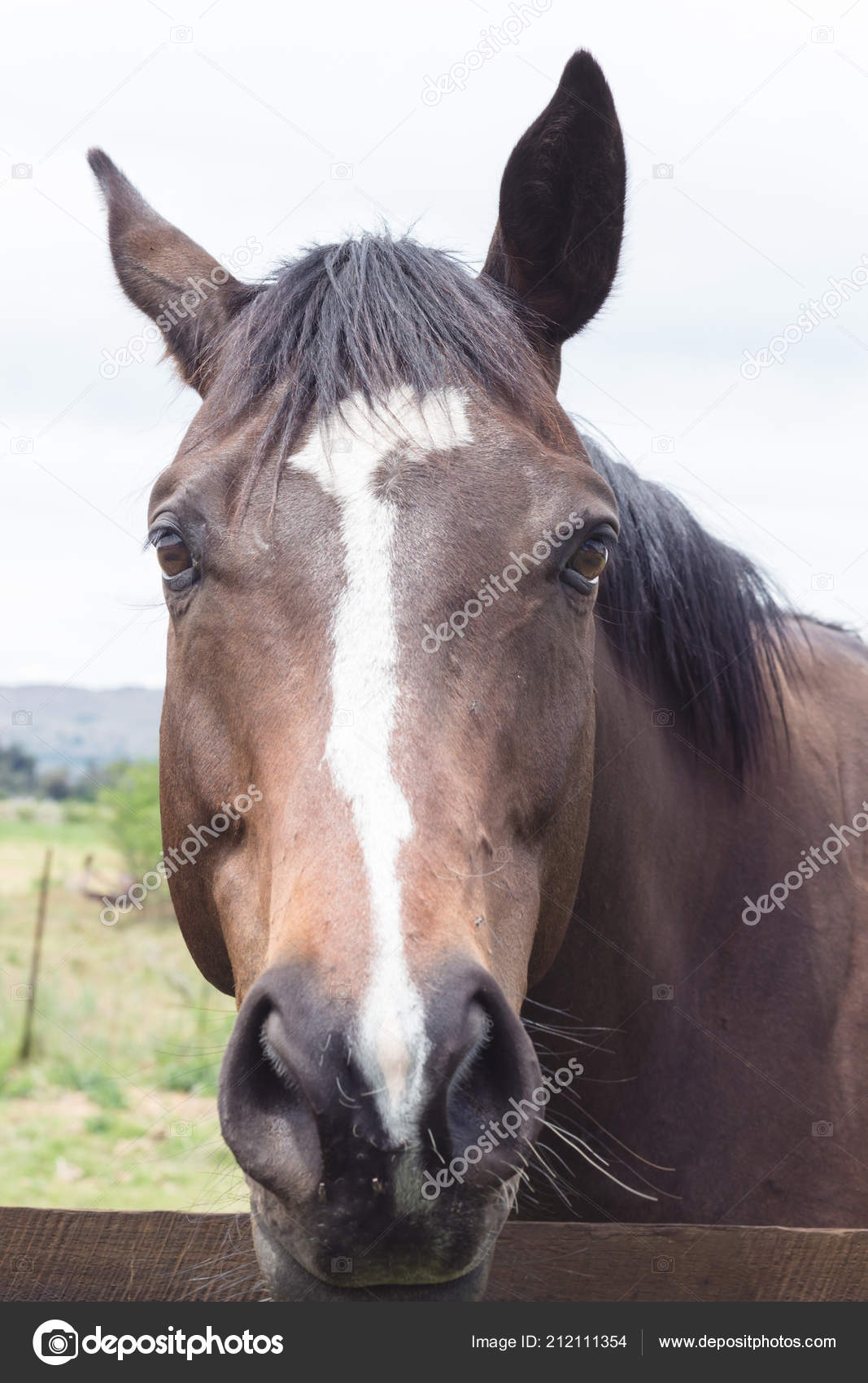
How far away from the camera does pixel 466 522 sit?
2.16 meters

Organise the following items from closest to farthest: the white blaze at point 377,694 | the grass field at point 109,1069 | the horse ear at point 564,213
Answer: the white blaze at point 377,694
the horse ear at point 564,213
the grass field at point 109,1069

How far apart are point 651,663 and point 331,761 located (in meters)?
1.56

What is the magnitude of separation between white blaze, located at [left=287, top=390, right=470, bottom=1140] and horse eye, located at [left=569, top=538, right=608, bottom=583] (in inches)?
14.0

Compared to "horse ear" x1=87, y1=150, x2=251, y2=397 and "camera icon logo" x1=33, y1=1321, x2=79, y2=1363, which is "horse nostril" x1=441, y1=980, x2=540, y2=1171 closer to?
"camera icon logo" x1=33, y1=1321, x2=79, y2=1363

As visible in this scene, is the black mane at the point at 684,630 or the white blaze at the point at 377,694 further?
the black mane at the point at 684,630

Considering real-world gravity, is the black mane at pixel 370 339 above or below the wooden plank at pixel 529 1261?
above

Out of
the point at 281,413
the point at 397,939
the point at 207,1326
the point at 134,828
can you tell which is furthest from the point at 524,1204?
the point at 134,828

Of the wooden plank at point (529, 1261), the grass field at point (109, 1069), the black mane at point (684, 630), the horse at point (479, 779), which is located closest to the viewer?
the horse at point (479, 779)

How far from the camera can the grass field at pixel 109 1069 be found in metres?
7.90

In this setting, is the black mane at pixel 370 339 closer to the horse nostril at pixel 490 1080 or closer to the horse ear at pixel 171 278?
the horse ear at pixel 171 278

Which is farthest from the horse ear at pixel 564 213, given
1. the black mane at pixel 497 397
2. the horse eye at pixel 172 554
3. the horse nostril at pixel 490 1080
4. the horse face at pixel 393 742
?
the horse nostril at pixel 490 1080

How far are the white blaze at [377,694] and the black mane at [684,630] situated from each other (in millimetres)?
946

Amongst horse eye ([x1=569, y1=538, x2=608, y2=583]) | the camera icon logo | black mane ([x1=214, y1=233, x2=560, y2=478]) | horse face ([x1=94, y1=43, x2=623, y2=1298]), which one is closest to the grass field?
the camera icon logo

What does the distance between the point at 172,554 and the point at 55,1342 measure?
152cm
